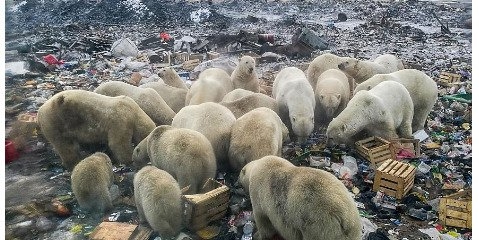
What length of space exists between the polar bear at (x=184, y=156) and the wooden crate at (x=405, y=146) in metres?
2.42

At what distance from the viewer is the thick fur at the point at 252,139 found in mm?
5238

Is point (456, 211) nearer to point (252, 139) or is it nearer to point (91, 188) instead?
point (252, 139)

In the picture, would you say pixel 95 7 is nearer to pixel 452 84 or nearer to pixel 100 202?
pixel 100 202

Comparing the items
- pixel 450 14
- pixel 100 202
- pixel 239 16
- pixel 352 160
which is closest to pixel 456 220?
pixel 352 160

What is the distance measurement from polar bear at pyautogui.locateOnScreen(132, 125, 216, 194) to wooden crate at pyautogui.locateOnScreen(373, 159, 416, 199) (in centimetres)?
187

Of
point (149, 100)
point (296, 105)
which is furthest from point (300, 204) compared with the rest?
point (149, 100)

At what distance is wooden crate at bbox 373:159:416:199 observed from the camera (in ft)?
16.3

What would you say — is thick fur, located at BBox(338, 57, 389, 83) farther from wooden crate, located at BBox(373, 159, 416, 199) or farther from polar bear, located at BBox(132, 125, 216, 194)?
polar bear, located at BBox(132, 125, 216, 194)

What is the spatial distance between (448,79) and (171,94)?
4.43 metres

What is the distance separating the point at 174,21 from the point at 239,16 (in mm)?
1238

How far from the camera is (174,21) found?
7793 millimetres

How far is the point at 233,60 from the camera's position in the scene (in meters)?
8.84

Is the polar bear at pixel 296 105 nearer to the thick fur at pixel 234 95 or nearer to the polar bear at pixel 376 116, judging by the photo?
the polar bear at pixel 376 116

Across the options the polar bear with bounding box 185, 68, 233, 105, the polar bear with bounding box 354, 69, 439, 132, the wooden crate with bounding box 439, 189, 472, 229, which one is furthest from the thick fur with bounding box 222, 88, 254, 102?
the wooden crate with bounding box 439, 189, 472, 229
